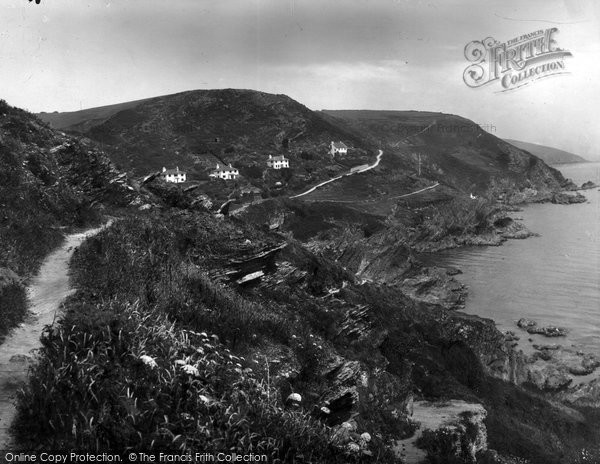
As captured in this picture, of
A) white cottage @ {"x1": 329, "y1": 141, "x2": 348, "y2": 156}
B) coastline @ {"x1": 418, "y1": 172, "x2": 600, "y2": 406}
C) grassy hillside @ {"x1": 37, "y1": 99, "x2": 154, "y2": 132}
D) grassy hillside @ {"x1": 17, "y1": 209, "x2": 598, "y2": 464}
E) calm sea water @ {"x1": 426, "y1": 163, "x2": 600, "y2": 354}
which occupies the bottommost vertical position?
coastline @ {"x1": 418, "y1": 172, "x2": 600, "y2": 406}

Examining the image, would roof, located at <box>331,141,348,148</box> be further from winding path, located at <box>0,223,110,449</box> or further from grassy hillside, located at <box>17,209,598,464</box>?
winding path, located at <box>0,223,110,449</box>

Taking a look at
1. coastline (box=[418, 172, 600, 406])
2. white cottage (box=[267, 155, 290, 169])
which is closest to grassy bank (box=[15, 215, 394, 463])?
coastline (box=[418, 172, 600, 406])

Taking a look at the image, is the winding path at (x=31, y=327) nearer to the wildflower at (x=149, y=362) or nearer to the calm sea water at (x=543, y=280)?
the wildflower at (x=149, y=362)

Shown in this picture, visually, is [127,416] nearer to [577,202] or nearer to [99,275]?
[99,275]

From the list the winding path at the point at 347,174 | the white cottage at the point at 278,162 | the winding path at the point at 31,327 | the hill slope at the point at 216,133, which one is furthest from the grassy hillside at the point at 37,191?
the white cottage at the point at 278,162

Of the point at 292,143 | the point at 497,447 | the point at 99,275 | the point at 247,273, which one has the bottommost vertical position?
the point at 497,447

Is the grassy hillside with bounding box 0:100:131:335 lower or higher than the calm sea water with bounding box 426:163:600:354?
higher

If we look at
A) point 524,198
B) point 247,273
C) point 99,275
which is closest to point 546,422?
point 247,273
